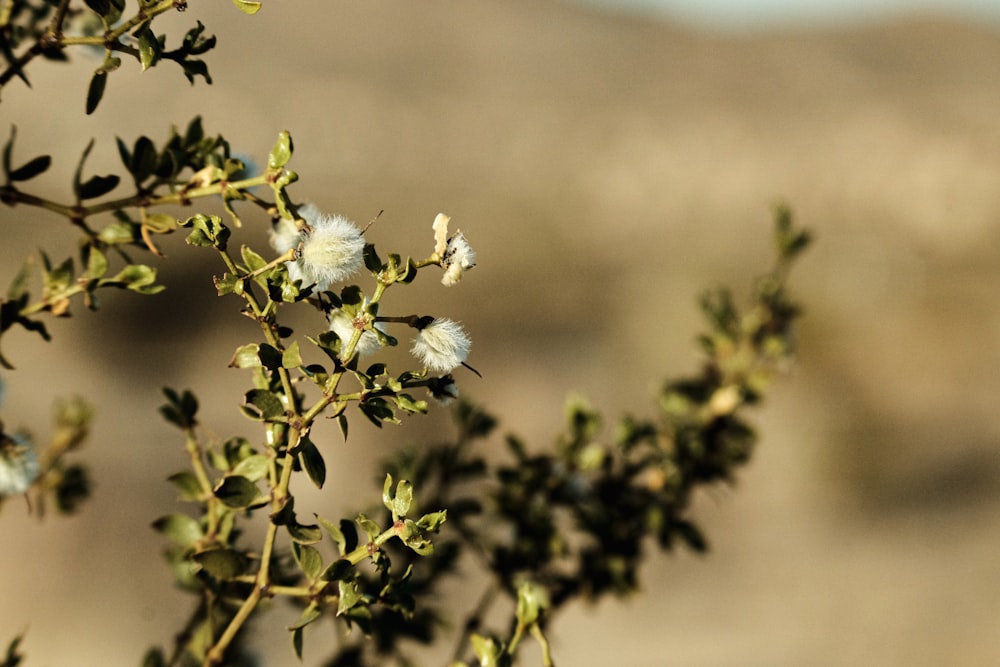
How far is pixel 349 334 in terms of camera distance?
0.87 metres

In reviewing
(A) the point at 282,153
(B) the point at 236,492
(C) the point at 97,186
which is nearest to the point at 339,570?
(B) the point at 236,492

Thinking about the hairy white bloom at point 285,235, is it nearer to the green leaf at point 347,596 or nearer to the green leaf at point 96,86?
the green leaf at point 96,86

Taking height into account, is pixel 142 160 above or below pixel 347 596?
above

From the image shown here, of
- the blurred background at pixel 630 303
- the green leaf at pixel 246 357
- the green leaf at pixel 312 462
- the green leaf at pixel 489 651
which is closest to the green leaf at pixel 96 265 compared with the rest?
the green leaf at pixel 246 357

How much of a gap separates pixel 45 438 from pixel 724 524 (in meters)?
3.94

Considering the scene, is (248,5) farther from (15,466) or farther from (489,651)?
(489,651)

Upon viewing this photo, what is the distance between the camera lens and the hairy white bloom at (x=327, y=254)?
857 millimetres

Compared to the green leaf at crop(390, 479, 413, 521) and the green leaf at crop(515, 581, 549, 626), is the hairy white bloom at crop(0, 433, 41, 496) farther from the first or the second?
the green leaf at crop(515, 581, 549, 626)

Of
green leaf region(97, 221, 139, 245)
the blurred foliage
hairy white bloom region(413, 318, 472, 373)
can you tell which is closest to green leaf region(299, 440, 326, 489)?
the blurred foliage

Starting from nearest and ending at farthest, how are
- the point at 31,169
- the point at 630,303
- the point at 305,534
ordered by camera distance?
1. the point at 305,534
2. the point at 31,169
3. the point at 630,303

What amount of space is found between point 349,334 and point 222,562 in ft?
0.97

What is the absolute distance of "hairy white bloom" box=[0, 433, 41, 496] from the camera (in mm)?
1022

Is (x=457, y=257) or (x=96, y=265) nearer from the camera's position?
(x=457, y=257)

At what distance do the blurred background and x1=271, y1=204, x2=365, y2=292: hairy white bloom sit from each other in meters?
3.36
